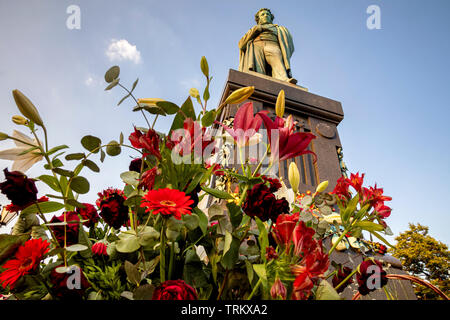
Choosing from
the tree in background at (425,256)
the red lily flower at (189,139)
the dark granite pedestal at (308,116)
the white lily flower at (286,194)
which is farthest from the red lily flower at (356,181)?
the tree in background at (425,256)

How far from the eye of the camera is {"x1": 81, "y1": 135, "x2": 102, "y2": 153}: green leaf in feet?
1.48

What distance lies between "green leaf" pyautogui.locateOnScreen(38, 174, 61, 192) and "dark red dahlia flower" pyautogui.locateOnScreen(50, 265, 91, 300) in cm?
16

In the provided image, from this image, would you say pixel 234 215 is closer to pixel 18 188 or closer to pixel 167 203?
pixel 167 203

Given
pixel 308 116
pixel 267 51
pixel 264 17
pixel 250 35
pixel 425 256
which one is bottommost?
pixel 425 256

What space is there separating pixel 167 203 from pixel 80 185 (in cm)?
20

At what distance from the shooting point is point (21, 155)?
0.43 meters

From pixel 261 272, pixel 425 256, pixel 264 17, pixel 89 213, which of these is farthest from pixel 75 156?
pixel 425 256

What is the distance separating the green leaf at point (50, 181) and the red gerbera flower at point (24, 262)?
0.34ft

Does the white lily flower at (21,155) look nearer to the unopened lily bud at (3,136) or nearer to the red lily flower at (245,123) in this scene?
the unopened lily bud at (3,136)

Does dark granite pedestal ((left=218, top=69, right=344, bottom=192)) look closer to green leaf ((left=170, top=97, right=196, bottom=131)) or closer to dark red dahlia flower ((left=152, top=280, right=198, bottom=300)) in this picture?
green leaf ((left=170, top=97, right=196, bottom=131))

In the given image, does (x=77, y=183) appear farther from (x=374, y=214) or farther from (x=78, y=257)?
(x=374, y=214)

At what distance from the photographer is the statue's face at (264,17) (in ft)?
14.3
